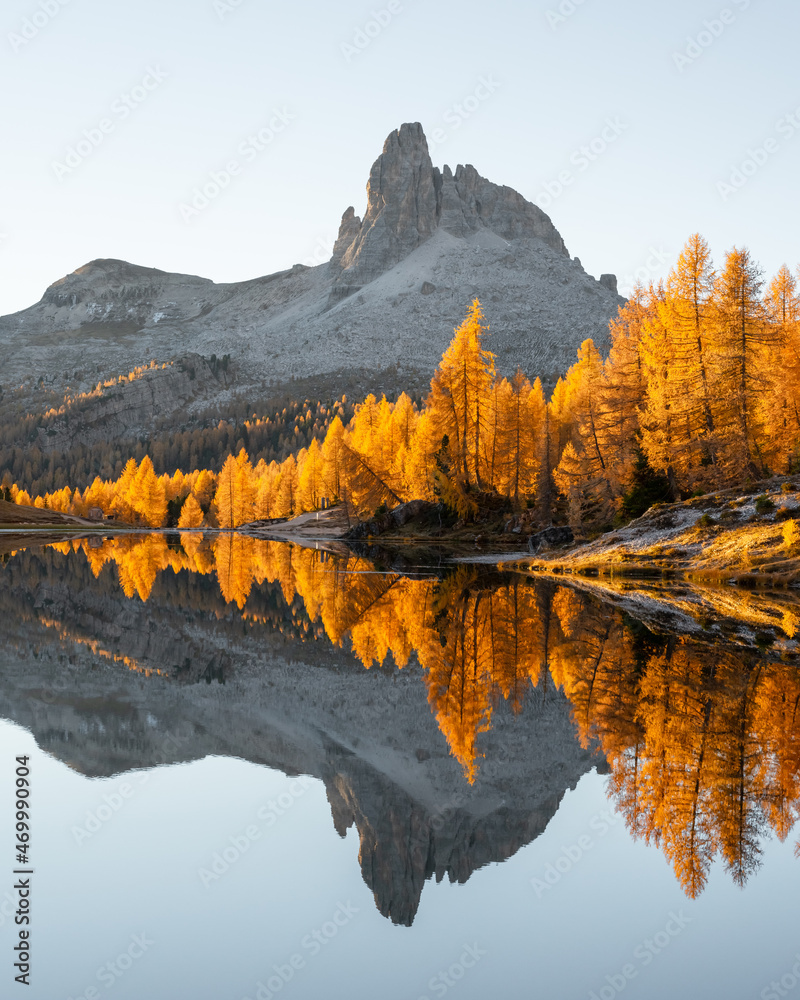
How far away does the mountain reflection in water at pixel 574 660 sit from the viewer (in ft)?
24.4

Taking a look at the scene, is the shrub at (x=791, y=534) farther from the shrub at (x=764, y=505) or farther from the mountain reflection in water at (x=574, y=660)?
the mountain reflection in water at (x=574, y=660)

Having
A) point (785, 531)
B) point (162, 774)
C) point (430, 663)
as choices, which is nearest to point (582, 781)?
point (162, 774)

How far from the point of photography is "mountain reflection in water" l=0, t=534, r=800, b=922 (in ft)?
24.4

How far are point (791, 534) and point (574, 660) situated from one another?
1755 centimetres

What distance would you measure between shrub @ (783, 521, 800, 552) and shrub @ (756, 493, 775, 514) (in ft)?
11.1

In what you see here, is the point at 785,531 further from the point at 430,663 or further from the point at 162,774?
the point at 162,774

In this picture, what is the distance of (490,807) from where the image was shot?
27.1 ft

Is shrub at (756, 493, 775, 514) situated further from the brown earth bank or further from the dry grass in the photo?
the dry grass

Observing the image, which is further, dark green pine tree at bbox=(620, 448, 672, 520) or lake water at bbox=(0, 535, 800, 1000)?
dark green pine tree at bbox=(620, 448, 672, 520)

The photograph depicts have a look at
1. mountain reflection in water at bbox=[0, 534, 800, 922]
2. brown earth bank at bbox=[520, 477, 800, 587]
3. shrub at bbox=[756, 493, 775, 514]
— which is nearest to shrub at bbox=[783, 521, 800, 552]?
brown earth bank at bbox=[520, 477, 800, 587]

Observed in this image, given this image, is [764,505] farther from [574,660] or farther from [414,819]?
[414,819]

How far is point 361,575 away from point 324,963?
31460 millimetres

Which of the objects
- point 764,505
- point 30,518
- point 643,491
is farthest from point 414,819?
point 30,518

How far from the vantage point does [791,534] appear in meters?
28.0
